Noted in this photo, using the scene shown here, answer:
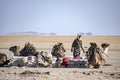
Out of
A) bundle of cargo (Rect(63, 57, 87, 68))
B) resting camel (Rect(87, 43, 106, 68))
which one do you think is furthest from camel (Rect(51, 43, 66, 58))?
resting camel (Rect(87, 43, 106, 68))

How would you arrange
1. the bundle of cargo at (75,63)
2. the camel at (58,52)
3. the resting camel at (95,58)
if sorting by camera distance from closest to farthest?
the resting camel at (95,58) → the bundle of cargo at (75,63) → the camel at (58,52)

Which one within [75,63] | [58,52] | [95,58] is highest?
[58,52]

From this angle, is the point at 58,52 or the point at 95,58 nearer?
the point at 95,58

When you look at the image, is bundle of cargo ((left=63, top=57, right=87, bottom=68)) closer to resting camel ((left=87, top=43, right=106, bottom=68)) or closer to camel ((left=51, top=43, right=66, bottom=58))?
resting camel ((left=87, top=43, right=106, bottom=68))

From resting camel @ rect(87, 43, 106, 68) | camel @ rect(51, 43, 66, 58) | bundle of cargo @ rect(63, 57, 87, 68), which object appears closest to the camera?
resting camel @ rect(87, 43, 106, 68)

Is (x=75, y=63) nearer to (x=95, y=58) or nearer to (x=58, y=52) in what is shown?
(x=95, y=58)

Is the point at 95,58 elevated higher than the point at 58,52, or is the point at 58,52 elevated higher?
the point at 58,52

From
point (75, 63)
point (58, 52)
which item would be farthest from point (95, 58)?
point (58, 52)

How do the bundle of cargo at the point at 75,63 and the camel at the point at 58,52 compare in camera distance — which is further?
the camel at the point at 58,52

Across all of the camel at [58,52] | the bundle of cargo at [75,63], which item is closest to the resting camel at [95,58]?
the bundle of cargo at [75,63]

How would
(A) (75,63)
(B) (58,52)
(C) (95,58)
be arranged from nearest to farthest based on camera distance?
(C) (95,58) < (A) (75,63) < (B) (58,52)

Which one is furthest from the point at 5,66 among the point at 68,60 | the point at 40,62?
the point at 68,60

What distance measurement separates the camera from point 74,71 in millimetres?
25297

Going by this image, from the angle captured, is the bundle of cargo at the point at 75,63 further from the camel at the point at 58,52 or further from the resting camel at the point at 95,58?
the camel at the point at 58,52
